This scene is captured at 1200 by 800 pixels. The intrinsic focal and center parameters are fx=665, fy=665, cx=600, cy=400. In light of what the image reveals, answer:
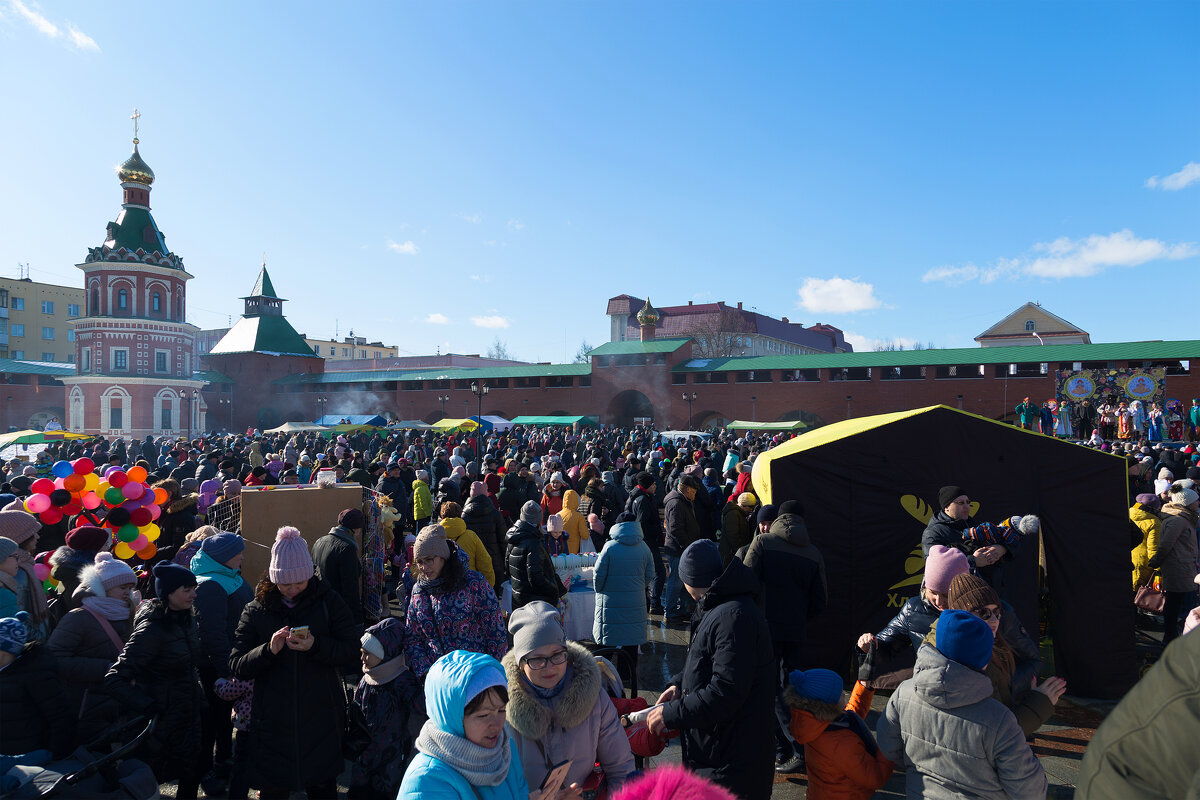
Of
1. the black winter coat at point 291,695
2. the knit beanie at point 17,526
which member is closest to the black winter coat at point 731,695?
the black winter coat at point 291,695

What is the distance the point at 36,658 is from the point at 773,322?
8059cm

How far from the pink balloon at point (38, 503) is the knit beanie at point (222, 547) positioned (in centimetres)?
301

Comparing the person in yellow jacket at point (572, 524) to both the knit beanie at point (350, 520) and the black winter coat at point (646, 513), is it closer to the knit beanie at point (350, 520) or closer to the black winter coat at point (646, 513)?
the black winter coat at point (646, 513)

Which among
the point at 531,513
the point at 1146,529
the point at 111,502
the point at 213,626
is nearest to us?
the point at 213,626

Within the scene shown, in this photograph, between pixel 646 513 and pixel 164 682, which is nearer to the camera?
pixel 164 682

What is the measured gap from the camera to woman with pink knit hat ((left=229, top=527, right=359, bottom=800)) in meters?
3.15

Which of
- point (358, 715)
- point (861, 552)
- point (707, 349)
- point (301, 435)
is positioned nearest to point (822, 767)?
point (358, 715)

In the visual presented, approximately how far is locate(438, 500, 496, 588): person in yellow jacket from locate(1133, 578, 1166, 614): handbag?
627 cm

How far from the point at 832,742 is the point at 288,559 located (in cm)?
267

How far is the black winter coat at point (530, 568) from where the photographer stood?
5285 mm

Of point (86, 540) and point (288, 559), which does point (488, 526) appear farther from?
point (288, 559)

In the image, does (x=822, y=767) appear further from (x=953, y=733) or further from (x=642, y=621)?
(x=642, y=621)

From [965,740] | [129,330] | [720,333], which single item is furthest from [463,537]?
[720,333]

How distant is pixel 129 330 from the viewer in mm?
40906
